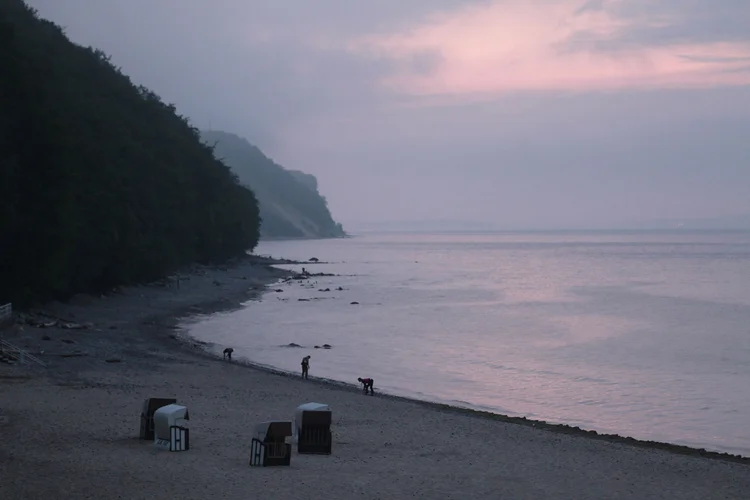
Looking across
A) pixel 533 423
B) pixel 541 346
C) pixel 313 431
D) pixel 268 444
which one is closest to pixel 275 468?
pixel 268 444

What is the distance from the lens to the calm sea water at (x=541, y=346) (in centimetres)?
2503

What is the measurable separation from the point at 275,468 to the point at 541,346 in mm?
28661

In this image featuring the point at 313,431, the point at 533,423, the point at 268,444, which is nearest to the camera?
the point at 268,444

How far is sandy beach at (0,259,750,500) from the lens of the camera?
40.1ft

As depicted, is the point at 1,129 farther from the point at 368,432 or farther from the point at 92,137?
the point at 368,432

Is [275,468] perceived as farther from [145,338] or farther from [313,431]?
[145,338]

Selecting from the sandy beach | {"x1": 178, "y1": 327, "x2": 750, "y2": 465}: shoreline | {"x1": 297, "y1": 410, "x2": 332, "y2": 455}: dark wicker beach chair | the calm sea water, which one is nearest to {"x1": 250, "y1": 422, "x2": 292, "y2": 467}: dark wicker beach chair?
the sandy beach

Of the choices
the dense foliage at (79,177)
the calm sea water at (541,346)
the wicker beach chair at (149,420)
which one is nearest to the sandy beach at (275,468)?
the wicker beach chair at (149,420)

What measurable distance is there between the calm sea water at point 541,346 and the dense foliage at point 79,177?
277 inches

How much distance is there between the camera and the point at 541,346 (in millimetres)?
40406

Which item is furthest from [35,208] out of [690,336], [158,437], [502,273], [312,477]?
[502,273]

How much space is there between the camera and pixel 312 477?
42.5ft

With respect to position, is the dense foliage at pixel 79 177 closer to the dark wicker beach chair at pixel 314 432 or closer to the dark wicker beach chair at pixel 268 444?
the dark wicker beach chair at pixel 314 432

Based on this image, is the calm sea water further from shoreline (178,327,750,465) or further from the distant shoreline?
the distant shoreline
